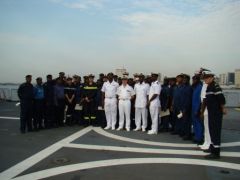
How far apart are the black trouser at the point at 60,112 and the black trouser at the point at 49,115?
0.92ft

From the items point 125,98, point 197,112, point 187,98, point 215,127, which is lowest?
point 215,127

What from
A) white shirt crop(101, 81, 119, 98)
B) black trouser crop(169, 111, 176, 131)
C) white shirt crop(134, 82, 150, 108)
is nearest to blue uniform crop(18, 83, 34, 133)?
white shirt crop(101, 81, 119, 98)

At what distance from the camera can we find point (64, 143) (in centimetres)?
870

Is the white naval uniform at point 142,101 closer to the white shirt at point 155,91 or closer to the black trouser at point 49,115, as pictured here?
the white shirt at point 155,91

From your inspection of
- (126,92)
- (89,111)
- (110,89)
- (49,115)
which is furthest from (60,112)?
(126,92)

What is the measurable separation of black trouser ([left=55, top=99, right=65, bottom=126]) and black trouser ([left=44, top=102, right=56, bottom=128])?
281 mm

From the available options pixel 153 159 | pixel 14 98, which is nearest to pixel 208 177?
pixel 153 159

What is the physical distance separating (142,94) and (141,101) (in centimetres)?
27

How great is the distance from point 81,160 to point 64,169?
2.55 ft

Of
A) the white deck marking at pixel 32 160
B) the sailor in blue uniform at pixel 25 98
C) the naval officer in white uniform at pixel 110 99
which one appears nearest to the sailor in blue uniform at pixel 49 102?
the sailor in blue uniform at pixel 25 98

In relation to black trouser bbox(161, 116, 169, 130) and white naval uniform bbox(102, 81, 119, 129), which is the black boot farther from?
white naval uniform bbox(102, 81, 119, 129)

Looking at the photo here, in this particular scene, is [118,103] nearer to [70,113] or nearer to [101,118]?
[101,118]

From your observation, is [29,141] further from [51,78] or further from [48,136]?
[51,78]

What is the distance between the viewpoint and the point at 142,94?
10836 mm
